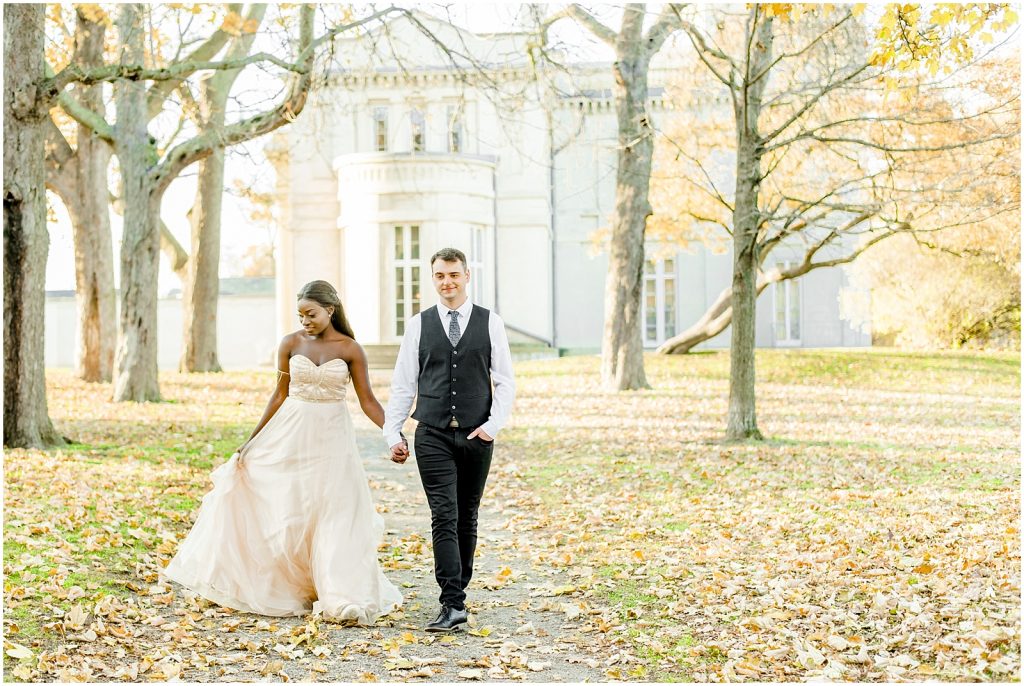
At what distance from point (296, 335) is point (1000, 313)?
25739mm

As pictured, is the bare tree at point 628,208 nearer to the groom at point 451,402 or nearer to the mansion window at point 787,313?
the groom at point 451,402

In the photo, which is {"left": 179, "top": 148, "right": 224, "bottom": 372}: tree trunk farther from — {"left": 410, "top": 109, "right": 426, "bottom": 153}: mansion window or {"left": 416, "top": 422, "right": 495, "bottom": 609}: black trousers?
{"left": 416, "top": 422, "right": 495, "bottom": 609}: black trousers

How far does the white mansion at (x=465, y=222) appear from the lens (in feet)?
97.6

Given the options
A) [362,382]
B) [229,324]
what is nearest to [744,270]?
[362,382]

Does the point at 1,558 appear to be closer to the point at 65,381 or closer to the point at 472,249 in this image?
the point at 65,381

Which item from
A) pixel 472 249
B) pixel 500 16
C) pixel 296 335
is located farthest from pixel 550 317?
pixel 296 335

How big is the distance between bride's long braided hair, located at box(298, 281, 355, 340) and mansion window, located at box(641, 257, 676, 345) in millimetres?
29152

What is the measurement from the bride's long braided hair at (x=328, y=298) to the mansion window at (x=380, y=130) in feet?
91.4

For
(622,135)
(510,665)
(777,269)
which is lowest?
(510,665)

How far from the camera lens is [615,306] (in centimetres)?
2020

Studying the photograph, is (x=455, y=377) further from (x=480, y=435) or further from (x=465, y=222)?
(x=465, y=222)

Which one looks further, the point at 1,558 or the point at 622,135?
the point at 622,135

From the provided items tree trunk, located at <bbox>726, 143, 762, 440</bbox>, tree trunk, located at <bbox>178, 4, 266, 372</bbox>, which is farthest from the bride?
tree trunk, located at <bbox>178, 4, 266, 372</bbox>

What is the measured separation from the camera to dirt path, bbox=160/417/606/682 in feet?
16.7
